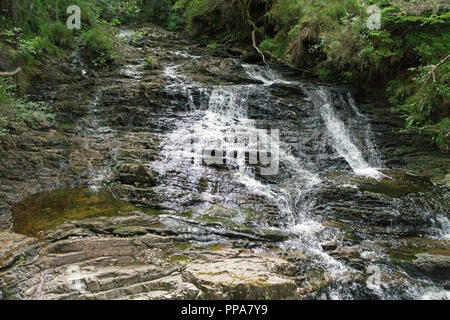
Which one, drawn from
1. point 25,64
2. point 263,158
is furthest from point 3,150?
point 263,158

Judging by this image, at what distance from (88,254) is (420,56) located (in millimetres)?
11374

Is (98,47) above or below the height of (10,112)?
above

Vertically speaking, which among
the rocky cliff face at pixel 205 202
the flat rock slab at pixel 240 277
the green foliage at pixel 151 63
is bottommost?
the flat rock slab at pixel 240 277

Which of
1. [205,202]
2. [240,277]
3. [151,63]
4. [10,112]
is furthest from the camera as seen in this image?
[151,63]

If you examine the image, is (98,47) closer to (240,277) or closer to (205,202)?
(205,202)

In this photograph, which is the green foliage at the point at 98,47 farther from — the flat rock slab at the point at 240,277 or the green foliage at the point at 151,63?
the flat rock slab at the point at 240,277

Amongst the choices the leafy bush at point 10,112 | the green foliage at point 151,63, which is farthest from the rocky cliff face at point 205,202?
the green foliage at point 151,63

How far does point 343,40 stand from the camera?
Answer: 10375mm

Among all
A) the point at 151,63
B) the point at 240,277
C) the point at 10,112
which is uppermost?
the point at 151,63

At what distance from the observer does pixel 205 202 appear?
6492 mm

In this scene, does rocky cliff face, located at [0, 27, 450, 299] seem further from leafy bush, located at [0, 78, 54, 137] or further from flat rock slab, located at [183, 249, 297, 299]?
leafy bush, located at [0, 78, 54, 137]

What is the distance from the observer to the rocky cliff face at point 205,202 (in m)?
4.17

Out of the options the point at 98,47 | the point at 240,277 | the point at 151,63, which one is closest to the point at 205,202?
the point at 240,277

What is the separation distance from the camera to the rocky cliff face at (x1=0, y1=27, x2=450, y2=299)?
13.7ft
